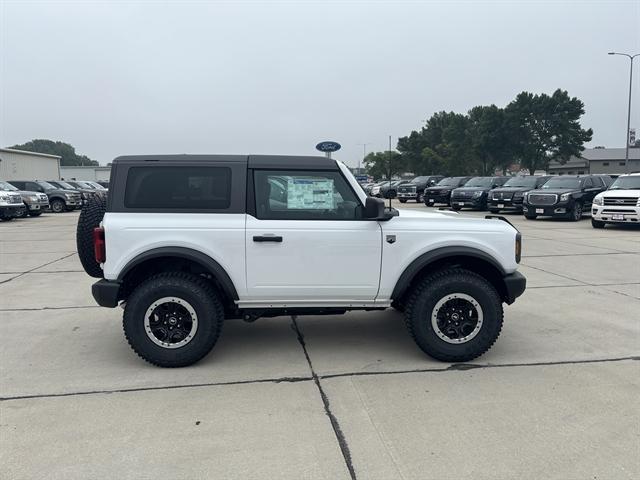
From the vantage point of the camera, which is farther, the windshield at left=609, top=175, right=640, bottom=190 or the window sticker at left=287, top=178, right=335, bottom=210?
the windshield at left=609, top=175, right=640, bottom=190

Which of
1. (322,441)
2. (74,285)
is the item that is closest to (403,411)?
(322,441)

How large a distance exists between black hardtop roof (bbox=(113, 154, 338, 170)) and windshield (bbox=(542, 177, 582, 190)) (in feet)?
55.7

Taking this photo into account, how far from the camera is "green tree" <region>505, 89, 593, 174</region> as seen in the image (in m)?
57.3

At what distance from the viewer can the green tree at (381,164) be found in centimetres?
8497

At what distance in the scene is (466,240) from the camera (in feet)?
13.8

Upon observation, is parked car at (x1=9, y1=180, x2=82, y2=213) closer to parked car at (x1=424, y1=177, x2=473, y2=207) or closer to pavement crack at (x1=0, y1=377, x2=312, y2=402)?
parked car at (x1=424, y1=177, x2=473, y2=207)

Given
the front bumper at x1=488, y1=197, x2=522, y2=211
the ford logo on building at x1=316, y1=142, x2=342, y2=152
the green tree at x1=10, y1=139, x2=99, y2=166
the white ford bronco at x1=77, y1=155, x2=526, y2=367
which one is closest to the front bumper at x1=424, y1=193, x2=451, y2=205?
the front bumper at x1=488, y1=197, x2=522, y2=211

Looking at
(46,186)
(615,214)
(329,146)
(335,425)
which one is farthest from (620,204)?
(46,186)

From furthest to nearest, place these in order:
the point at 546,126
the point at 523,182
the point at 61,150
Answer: the point at 61,150
the point at 546,126
the point at 523,182

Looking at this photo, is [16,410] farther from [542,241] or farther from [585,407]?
[542,241]

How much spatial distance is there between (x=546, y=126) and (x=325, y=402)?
2474 inches

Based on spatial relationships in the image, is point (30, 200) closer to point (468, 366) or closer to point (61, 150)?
point (468, 366)

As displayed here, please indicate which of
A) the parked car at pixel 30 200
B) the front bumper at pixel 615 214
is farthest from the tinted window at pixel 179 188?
the parked car at pixel 30 200

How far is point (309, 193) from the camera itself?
4191 millimetres
